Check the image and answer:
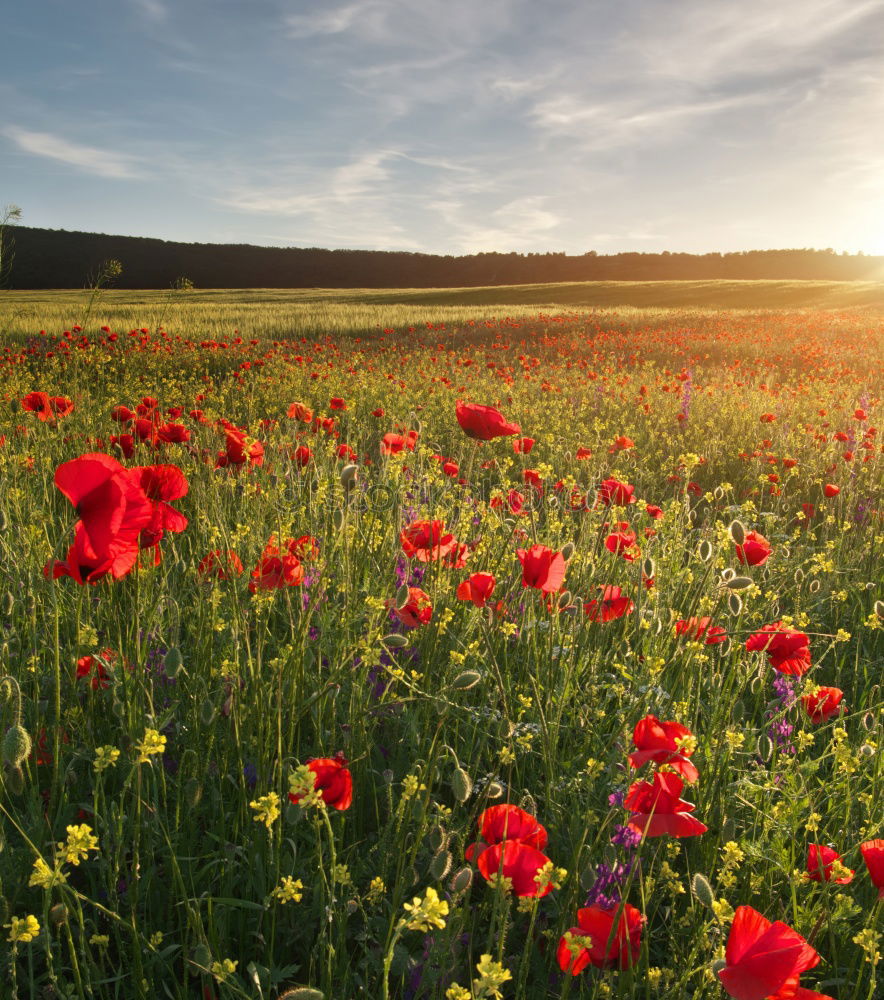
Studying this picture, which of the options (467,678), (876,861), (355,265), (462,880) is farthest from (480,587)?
(355,265)

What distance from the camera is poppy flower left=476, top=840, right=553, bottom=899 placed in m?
0.98

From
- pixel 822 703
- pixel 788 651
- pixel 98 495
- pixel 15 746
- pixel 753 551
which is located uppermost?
pixel 98 495

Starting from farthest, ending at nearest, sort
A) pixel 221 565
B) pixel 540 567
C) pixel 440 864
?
pixel 221 565, pixel 540 567, pixel 440 864

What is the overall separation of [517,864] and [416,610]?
81 centimetres

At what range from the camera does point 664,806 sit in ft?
3.57

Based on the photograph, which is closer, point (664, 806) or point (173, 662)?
point (664, 806)

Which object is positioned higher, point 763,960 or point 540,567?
point 540,567

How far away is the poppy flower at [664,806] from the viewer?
3.48 ft

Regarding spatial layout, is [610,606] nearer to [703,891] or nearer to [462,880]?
[703,891]

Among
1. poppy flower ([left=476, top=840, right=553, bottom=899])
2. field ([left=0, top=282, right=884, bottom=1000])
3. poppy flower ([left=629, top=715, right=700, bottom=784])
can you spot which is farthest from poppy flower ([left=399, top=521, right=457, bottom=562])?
poppy flower ([left=476, top=840, right=553, bottom=899])

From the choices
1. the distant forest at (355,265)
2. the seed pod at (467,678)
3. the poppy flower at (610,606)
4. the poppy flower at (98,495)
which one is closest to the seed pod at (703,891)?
the seed pod at (467,678)

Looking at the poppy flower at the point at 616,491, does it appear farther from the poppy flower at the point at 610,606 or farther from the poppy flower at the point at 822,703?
the poppy flower at the point at 822,703

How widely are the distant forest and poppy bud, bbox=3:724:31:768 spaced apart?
6366cm

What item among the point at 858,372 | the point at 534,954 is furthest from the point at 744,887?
the point at 858,372
